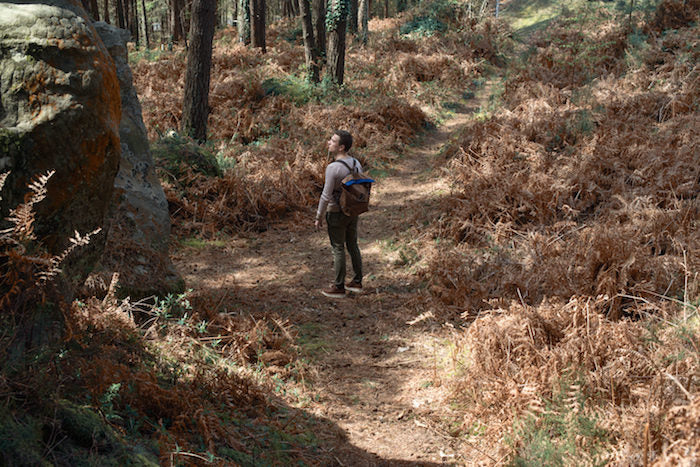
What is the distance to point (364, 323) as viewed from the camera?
6559 millimetres

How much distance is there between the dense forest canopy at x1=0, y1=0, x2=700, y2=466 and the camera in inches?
113

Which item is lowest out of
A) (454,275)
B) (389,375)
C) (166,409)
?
(389,375)

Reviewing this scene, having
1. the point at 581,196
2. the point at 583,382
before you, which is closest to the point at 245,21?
the point at 581,196

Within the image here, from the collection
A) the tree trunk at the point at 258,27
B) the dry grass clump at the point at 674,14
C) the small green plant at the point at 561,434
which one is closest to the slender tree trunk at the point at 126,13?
the tree trunk at the point at 258,27

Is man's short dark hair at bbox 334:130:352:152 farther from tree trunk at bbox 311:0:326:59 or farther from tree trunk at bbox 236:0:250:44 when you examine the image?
tree trunk at bbox 236:0:250:44

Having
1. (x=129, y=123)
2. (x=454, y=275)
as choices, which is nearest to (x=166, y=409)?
(x=129, y=123)

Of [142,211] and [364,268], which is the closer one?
[142,211]

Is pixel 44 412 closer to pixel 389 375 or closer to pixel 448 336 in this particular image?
pixel 389 375

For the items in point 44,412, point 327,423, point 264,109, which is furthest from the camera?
point 264,109

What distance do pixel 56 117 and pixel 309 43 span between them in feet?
45.9

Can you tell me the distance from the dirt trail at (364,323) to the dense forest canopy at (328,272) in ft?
0.11

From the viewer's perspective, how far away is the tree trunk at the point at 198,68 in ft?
34.9

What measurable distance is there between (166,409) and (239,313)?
8.89 feet

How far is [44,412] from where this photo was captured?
8.11ft
